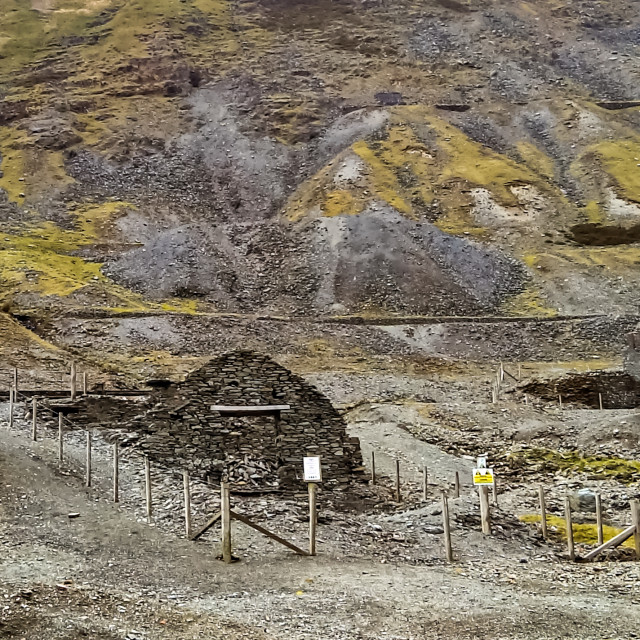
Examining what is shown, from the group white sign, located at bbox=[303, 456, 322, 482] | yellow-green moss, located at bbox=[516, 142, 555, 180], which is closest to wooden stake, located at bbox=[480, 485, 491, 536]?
white sign, located at bbox=[303, 456, 322, 482]

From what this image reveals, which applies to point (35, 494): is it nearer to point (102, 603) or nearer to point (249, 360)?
point (249, 360)

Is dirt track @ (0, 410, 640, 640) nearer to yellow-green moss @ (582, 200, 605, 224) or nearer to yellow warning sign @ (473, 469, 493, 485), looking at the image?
yellow warning sign @ (473, 469, 493, 485)

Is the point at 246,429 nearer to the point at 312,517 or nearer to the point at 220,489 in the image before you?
the point at 220,489

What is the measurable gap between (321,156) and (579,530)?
6928 centimetres

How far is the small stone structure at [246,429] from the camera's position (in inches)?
726

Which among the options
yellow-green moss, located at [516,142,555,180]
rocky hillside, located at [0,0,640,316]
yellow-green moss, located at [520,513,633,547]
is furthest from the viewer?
yellow-green moss, located at [516,142,555,180]

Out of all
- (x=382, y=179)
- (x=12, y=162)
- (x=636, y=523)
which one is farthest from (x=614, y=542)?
(x=12, y=162)

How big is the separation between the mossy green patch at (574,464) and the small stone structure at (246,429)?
28.2 ft

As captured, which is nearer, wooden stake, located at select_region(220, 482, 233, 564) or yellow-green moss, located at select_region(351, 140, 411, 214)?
wooden stake, located at select_region(220, 482, 233, 564)

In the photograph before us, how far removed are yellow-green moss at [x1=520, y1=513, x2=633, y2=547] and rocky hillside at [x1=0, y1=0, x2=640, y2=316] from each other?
36368 millimetres

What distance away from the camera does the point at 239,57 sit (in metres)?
107

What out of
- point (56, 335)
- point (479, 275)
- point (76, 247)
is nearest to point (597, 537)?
point (56, 335)

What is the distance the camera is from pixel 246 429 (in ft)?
61.1

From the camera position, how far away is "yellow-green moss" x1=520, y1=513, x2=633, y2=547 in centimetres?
1772
